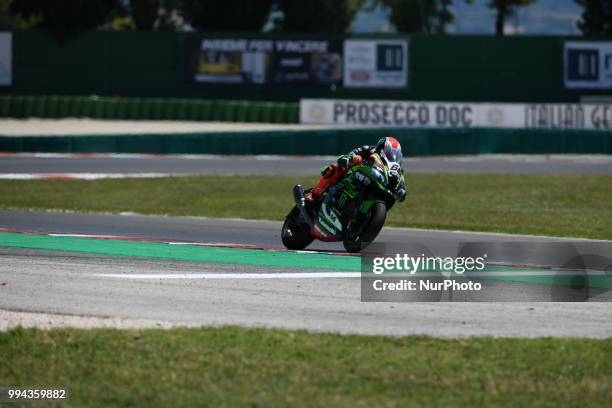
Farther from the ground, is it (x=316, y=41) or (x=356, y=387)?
(x=316, y=41)

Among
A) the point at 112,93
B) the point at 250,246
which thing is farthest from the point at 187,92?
the point at 250,246

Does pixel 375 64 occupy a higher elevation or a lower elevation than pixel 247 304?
higher

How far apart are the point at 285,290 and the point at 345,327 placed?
1.76 meters

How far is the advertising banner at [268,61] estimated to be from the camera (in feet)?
165

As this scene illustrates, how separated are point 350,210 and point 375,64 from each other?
3708cm

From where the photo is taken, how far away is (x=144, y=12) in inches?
2275

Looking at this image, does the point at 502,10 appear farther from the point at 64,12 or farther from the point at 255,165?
the point at 255,165

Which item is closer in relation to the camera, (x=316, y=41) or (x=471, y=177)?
(x=471, y=177)

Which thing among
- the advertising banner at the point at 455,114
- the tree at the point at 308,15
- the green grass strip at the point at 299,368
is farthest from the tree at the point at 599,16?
the green grass strip at the point at 299,368

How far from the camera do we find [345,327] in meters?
9.49

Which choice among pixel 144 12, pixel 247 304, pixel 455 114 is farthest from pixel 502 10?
pixel 247 304

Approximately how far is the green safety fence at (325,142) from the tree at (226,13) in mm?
24678

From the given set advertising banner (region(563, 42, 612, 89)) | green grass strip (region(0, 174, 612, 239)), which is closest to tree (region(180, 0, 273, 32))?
advertising banner (region(563, 42, 612, 89))

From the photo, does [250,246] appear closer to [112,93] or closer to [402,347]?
[402,347]
